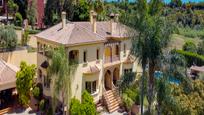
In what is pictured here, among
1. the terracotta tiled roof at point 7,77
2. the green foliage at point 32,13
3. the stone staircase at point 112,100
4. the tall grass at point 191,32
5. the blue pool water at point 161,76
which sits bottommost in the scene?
the stone staircase at point 112,100

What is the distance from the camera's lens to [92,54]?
126 ft

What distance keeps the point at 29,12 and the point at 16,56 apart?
1108 inches

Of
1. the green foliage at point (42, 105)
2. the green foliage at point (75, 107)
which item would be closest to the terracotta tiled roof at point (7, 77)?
A: the green foliage at point (42, 105)

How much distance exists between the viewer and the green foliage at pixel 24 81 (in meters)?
38.1

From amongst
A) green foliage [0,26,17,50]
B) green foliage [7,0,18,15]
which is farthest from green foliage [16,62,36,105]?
green foliage [7,0,18,15]

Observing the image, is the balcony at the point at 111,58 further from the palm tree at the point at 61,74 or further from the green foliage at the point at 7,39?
the green foliage at the point at 7,39

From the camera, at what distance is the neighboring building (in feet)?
121

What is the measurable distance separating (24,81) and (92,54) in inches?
359

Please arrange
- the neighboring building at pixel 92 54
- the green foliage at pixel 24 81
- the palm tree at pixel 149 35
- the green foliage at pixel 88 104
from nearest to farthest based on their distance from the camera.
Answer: the palm tree at pixel 149 35 < the green foliage at pixel 88 104 < the neighboring building at pixel 92 54 < the green foliage at pixel 24 81

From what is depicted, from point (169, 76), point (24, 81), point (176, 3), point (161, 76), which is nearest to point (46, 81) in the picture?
point (24, 81)

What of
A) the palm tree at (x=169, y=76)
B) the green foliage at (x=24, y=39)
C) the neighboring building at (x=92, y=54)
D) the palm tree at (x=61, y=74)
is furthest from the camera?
the green foliage at (x=24, y=39)

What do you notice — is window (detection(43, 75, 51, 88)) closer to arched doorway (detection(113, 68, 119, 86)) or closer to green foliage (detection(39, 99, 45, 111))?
green foliage (detection(39, 99, 45, 111))

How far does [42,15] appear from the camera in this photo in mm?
79625

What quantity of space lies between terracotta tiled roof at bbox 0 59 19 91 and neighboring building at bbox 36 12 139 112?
135 inches
